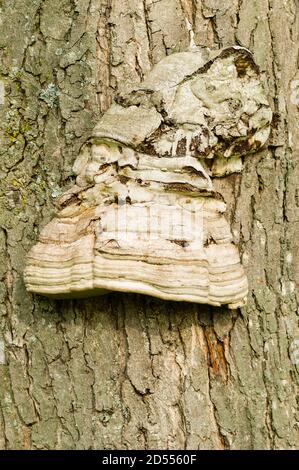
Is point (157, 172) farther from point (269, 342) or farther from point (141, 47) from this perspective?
point (269, 342)

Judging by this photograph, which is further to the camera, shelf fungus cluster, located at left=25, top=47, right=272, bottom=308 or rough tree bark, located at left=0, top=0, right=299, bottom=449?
rough tree bark, located at left=0, top=0, right=299, bottom=449

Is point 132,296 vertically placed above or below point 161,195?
below

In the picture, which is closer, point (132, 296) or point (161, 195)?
point (161, 195)

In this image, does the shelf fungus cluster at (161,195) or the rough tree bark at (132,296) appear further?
the rough tree bark at (132,296)
